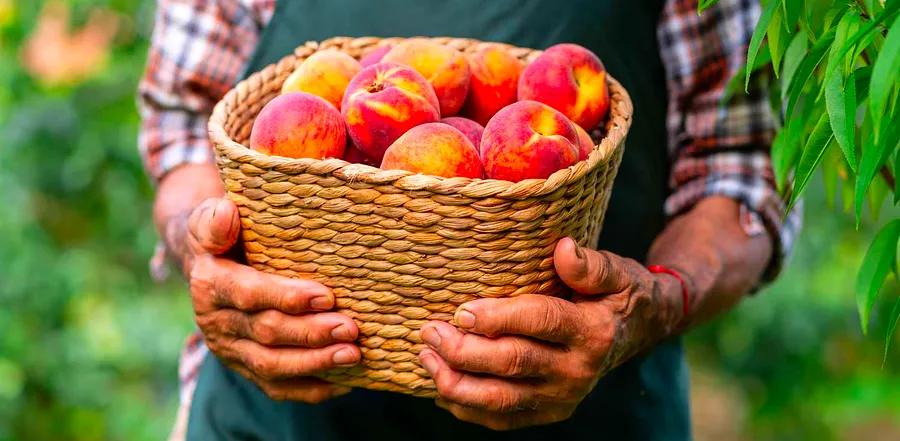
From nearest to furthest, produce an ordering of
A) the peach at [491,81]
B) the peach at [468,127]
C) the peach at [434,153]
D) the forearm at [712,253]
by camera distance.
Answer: the peach at [434,153] < the peach at [468,127] < the peach at [491,81] < the forearm at [712,253]

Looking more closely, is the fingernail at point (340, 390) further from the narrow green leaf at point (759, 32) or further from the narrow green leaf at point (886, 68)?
the narrow green leaf at point (886, 68)

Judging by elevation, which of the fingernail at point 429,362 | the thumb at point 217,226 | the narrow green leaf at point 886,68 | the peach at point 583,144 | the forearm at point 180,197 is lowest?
the forearm at point 180,197

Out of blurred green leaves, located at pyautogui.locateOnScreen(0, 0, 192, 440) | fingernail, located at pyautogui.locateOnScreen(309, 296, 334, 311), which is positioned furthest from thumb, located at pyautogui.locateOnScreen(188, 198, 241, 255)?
blurred green leaves, located at pyautogui.locateOnScreen(0, 0, 192, 440)

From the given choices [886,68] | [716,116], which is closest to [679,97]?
[716,116]

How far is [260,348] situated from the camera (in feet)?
3.98

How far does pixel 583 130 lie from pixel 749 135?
1.47 ft

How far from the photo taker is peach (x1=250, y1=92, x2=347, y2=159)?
44.2 inches

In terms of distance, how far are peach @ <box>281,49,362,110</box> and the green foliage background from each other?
6.84 ft

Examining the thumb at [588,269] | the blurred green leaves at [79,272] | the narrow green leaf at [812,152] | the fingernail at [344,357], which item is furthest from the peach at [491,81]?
the blurred green leaves at [79,272]

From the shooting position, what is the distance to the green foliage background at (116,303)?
3.22 m

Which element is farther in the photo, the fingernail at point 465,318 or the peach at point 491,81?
the peach at point 491,81

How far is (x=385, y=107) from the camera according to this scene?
44.3 inches

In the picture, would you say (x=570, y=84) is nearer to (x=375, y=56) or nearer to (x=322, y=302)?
(x=375, y=56)

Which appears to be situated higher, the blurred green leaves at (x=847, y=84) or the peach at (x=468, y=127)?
the blurred green leaves at (x=847, y=84)
